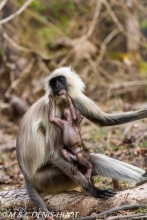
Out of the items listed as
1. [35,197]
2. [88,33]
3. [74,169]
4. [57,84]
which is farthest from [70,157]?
[88,33]

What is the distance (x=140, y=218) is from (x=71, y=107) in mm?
1257

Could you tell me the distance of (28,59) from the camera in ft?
34.2

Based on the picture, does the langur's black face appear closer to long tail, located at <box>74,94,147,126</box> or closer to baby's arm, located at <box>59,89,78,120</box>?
baby's arm, located at <box>59,89,78,120</box>

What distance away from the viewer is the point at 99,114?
422cm

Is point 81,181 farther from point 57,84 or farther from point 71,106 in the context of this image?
point 57,84

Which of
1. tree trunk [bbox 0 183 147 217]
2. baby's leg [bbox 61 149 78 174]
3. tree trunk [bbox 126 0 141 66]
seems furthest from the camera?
tree trunk [bbox 126 0 141 66]

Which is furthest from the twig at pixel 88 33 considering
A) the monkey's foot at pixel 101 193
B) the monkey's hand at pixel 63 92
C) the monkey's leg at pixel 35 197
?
the monkey's foot at pixel 101 193

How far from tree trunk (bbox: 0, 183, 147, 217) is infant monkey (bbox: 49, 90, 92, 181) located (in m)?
0.24

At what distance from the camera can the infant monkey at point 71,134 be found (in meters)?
3.86

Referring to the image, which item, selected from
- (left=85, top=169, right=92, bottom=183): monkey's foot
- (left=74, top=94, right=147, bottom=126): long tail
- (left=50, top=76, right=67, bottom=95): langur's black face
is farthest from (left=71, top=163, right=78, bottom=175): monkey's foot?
(left=50, top=76, right=67, bottom=95): langur's black face

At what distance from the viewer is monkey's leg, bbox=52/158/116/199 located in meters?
3.76

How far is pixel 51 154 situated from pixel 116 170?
2.13 feet

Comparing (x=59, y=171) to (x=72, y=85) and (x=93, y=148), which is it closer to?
(x=72, y=85)

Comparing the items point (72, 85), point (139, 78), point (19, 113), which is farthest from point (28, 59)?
point (72, 85)
